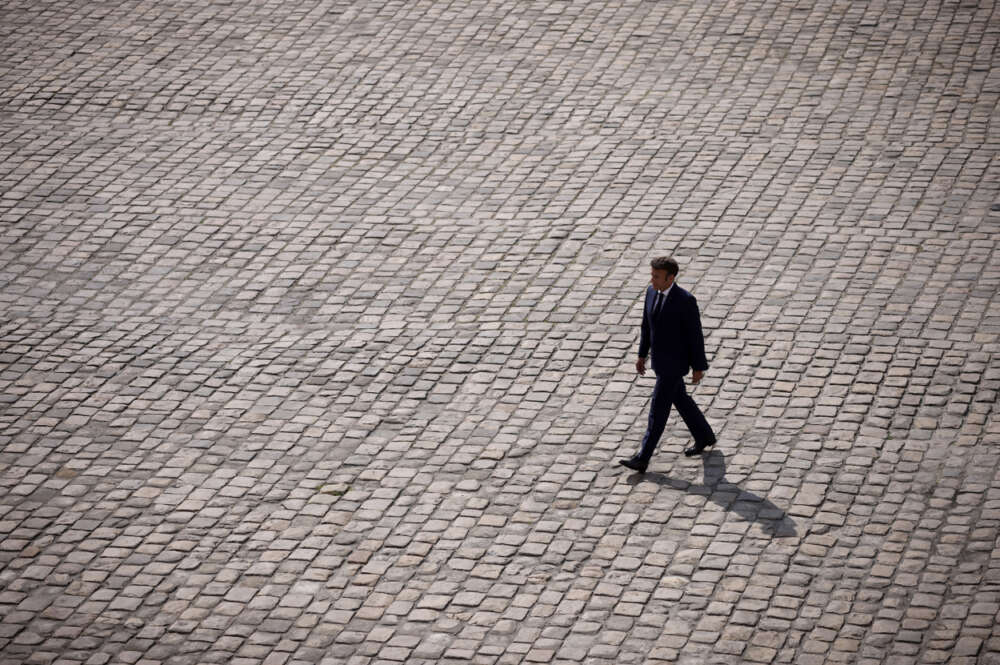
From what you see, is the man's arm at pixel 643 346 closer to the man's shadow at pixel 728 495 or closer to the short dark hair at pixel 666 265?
the short dark hair at pixel 666 265

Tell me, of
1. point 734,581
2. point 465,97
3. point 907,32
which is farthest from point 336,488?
point 907,32

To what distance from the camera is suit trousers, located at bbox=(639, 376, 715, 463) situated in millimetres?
8773

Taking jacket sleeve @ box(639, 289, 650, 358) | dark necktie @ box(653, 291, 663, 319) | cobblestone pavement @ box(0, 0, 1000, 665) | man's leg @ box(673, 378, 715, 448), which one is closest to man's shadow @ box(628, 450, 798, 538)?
cobblestone pavement @ box(0, 0, 1000, 665)

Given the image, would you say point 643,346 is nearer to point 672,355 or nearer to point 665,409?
point 672,355

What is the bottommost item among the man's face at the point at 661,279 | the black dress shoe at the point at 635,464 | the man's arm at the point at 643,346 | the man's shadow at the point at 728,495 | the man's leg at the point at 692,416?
the man's shadow at the point at 728,495

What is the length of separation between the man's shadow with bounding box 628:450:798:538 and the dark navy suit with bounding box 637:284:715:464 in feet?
0.79

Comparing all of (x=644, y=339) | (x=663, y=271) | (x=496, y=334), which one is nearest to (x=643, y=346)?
(x=644, y=339)

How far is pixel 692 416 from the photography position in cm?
884

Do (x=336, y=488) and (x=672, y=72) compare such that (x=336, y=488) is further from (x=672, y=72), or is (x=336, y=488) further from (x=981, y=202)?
(x=672, y=72)

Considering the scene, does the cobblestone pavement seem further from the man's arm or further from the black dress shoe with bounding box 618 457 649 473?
the man's arm

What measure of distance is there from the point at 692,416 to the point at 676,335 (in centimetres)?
65

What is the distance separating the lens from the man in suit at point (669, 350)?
8672 millimetres

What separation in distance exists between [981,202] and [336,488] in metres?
7.43

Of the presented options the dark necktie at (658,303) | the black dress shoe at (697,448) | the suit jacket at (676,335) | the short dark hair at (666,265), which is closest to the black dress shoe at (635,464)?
the black dress shoe at (697,448)
